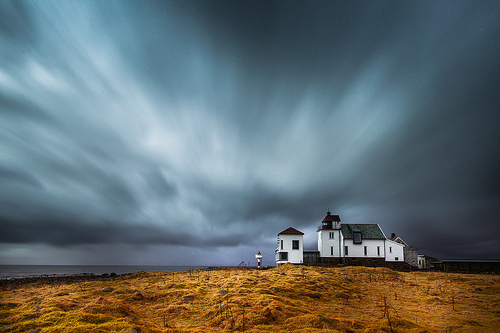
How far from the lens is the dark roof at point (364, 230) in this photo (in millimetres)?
55828

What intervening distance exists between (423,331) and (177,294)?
13.6m

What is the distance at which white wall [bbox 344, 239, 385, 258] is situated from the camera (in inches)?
2149

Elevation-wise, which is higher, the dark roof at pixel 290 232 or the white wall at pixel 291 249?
the dark roof at pixel 290 232

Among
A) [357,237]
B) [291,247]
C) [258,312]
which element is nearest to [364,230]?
[357,237]

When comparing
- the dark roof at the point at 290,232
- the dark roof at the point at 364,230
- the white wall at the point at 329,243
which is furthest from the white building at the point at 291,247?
the dark roof at the point at 364,230

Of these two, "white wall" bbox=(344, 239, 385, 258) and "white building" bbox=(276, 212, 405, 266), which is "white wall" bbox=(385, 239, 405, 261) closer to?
"white building" bbox=(276, 212, 405, 266)

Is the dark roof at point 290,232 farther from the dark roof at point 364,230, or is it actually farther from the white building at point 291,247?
the dark roof at point 364,230

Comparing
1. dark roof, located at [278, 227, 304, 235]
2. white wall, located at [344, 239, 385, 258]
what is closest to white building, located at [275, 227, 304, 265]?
dark roof, located at [278, 227, 304, 235]

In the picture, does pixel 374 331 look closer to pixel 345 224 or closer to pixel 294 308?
pixel 294 308

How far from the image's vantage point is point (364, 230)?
57250 millimetres

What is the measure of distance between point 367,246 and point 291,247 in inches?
680

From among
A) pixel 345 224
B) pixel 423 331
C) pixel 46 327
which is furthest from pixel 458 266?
pixel 46 327

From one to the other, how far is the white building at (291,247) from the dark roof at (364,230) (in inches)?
459

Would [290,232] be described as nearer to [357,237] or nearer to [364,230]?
[357,237]
